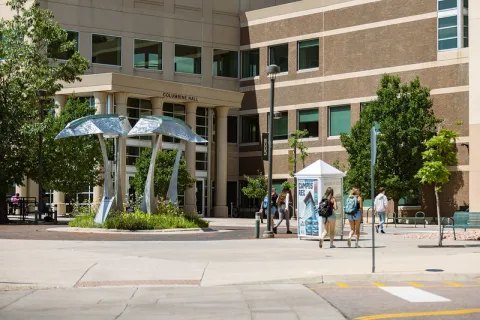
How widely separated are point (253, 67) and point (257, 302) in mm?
Result: 52303

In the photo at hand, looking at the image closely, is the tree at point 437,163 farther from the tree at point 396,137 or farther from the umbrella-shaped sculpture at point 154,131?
the tree at point 396,137

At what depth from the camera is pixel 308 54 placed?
199 ft

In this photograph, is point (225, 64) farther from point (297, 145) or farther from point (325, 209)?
point (325, 209)

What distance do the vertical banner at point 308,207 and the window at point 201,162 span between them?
34134mm

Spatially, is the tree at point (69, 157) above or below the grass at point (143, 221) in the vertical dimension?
above

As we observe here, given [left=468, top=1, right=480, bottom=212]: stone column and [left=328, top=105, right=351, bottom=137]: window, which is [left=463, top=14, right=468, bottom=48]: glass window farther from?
[left=328, top=105, right=351, bottom=137]: window

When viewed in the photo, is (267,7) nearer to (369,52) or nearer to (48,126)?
(369,52)

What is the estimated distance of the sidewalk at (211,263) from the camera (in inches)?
667

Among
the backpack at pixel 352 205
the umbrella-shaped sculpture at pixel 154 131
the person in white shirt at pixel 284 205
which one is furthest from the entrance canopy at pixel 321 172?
the umbrella-shaped sculpture at pixel 154 131

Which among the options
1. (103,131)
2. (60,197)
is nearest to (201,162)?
(60,197)

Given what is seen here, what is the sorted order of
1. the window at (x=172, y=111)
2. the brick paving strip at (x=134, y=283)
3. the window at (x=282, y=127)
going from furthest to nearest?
the window at (x=282, y=127) → the window at (x=172, y=111) → the brick paving strip at (x=134, y=283)

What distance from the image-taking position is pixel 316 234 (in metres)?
29.1

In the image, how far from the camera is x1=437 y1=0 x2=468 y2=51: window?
5028 centimetres

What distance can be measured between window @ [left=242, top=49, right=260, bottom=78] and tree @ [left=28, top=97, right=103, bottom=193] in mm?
15653
